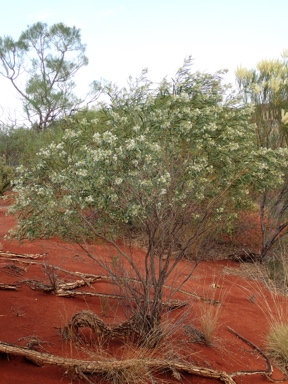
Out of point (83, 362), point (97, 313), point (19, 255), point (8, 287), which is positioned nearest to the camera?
point (83, 362)

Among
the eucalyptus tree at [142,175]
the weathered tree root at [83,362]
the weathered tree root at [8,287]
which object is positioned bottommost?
the weathered tree root at [83,362]

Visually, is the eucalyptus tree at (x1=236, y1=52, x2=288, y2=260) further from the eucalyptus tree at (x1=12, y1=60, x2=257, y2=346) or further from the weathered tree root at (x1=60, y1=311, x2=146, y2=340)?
the weathered tree root at (x1=60, y1=311, x2=146, y2=340)

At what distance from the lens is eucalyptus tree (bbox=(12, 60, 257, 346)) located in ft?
13.9

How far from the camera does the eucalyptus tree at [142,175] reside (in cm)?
424

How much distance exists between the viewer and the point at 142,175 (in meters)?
4.29

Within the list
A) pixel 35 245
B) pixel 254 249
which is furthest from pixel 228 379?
pixel 254 249

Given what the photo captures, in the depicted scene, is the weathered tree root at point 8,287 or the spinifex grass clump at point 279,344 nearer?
the spinifex grass clump at point 279,344

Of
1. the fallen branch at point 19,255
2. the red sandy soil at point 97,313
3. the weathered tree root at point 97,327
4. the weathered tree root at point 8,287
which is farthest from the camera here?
the fallen branch at point 19,255

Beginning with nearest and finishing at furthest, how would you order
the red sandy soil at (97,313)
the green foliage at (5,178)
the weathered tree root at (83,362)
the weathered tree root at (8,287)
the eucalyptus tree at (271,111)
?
the weathered tree root at (83,362) < the red sandy soil at (97,313) < the weathered tree root at (8,287) < the eucalyptus tree at (271,111) < the green foliage at (5,178)

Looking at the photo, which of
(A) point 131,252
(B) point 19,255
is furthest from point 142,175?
(B) point 19,255

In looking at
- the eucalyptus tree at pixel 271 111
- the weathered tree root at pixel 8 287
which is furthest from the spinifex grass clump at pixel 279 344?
the eucalyptus tree at pixel 271 111

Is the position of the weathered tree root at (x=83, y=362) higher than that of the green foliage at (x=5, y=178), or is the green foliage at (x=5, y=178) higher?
the green foliage at (x=5, y=178)

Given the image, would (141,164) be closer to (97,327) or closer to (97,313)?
(97,327)

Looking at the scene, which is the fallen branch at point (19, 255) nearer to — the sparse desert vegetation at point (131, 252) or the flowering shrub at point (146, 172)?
the sparse desert vegetation at point (131, 252)
